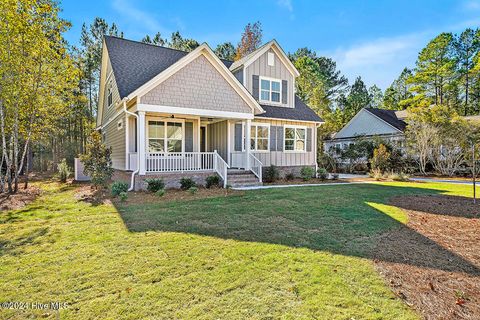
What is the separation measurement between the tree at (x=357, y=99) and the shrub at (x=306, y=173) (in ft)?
89.8

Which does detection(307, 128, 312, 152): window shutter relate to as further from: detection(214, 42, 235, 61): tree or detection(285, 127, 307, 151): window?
detection(214, 42, 235, 61): tree

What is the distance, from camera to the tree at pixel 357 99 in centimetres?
3834

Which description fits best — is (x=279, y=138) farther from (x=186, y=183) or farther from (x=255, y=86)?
(x=186, y=183)

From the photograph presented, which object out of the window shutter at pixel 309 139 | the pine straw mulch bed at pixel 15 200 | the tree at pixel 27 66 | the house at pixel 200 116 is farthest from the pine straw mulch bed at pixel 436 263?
the tree at pixel 27 66

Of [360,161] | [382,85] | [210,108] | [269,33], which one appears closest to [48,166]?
[210,108]

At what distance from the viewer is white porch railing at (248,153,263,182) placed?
40.8ft

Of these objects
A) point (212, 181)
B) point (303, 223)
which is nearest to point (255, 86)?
point (212, 181)

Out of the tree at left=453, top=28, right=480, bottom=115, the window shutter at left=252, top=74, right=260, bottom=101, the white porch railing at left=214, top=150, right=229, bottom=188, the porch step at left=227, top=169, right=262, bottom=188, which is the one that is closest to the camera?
the white porch railing at left=214, top=150, right=229, bottom=188

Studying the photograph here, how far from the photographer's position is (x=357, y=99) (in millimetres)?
38594

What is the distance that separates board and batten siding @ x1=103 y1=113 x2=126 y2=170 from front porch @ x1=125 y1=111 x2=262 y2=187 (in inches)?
45.4

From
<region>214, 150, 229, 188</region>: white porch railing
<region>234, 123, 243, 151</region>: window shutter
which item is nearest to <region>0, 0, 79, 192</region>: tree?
<region>214, 150, 229, 188</region>: white porch railing

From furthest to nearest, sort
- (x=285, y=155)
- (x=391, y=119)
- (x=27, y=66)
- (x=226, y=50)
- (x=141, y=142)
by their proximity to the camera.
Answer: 1. (x=226, y=50)
2. (x=391, y=119)
3. (x=285, y=155)
4. (x=141, y=142)
5. (x=27, y=66)

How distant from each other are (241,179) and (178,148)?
343cm

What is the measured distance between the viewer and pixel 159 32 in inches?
1168
